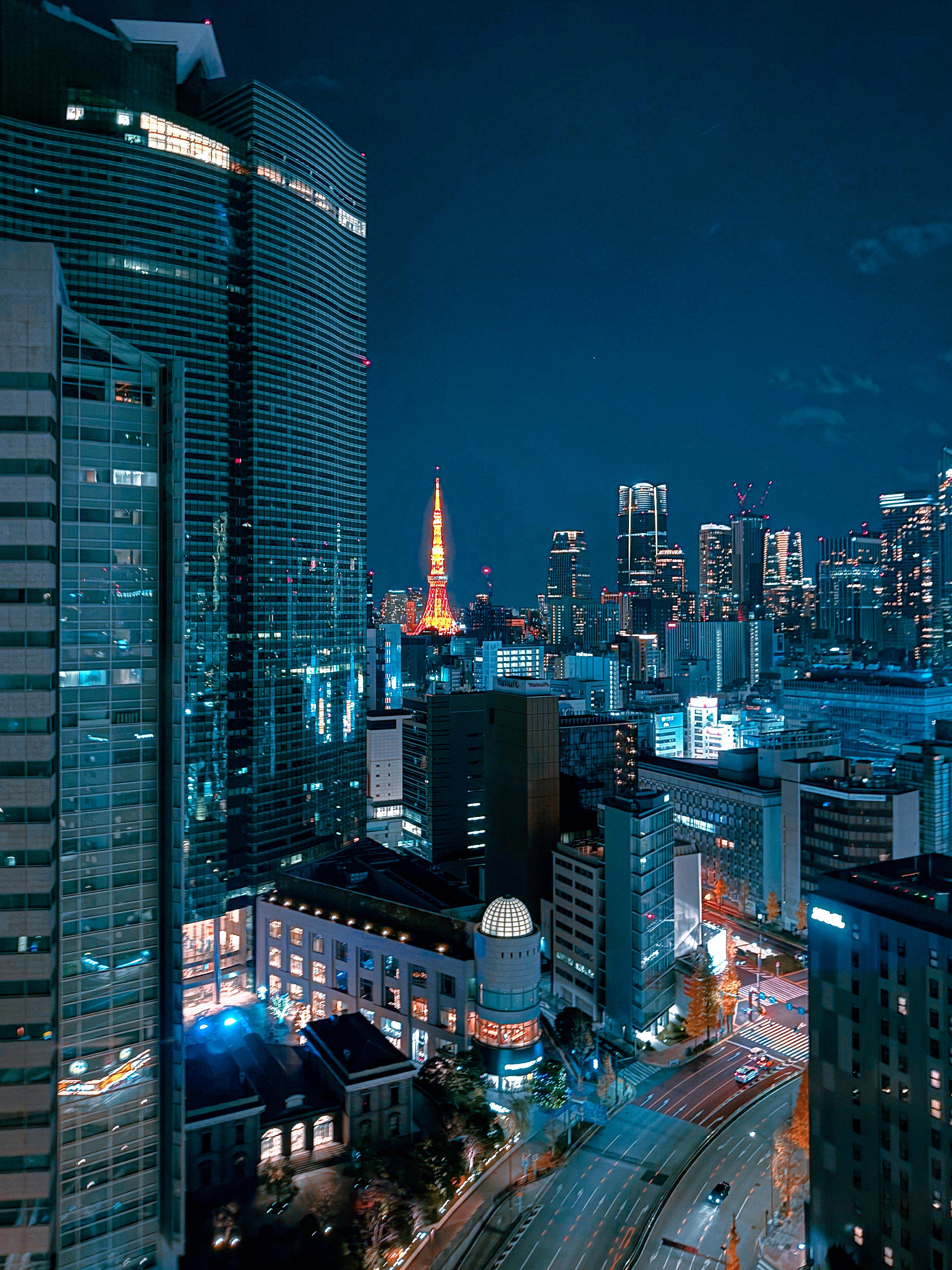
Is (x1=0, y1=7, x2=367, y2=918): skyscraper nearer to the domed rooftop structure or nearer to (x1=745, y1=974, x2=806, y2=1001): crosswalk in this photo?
the domed rooftop structure

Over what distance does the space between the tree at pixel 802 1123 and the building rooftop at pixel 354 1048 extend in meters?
20.0

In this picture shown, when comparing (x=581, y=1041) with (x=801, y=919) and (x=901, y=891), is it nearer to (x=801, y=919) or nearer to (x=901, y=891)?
(x=901, y=891)

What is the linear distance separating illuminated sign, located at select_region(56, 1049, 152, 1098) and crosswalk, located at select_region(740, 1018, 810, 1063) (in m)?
44.3

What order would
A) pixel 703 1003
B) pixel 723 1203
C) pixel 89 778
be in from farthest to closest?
pixel 703 1003 < pixel 723 1203 < pixel 89 778

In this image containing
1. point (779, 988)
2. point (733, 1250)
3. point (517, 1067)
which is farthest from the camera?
point (779, 988)

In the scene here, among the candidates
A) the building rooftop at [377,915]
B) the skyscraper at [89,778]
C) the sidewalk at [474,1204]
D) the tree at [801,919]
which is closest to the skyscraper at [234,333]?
the building rooftop at [377,915]

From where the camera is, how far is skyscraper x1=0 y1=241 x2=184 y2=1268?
92.0 ft

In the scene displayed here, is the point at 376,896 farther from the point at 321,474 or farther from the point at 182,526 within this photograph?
the point at 321,474

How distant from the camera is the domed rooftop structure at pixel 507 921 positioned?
52.0 metres

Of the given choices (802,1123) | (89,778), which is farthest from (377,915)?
(89,778)

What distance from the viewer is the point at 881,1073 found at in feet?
115

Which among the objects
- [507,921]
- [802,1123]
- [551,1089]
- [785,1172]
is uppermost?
[507,921]

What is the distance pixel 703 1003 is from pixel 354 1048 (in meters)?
25.2

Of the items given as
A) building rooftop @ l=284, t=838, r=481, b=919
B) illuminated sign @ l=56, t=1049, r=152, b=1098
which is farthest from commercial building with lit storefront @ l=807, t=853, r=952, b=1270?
illuminated sign @ l=56, t=1049, r=152, b=1098
